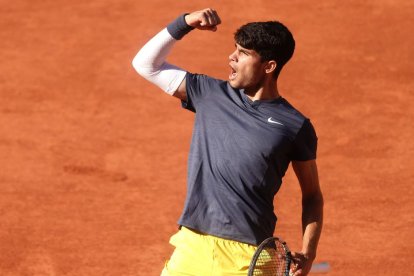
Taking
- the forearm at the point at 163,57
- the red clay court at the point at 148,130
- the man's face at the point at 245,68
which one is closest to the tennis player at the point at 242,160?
the man's face at the point at 245,68

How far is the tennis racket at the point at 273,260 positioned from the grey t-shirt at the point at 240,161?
0.21 metres

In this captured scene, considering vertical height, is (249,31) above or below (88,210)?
above

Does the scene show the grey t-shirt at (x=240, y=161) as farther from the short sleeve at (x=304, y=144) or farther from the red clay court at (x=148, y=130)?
the red clay court at (x=148, y=130)

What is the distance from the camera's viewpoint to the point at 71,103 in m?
13.0

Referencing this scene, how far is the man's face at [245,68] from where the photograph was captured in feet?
20.2

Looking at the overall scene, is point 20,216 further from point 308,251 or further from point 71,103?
point 308,251

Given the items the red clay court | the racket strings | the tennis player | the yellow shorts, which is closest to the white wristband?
the tennis player

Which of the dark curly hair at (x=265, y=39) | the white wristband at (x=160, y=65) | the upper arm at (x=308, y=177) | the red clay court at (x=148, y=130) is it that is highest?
the dark curly hair at (x=265, y=39)

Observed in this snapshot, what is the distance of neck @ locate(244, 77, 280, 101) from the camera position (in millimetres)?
6246

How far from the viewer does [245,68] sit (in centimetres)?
617

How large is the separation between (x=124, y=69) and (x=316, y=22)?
10.7ft

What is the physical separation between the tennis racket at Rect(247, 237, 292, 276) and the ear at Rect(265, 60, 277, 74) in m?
1.10

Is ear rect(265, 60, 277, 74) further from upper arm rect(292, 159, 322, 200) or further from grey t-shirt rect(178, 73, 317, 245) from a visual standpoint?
upper arm rect(292, 159, 322, 200)

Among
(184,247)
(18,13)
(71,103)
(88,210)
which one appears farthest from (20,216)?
(18,13)
